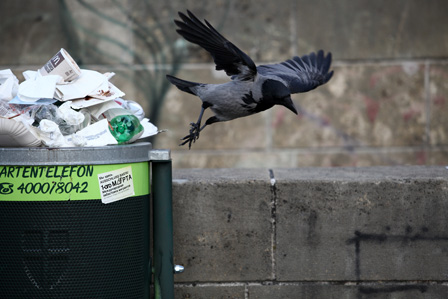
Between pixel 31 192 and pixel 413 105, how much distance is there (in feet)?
14.7

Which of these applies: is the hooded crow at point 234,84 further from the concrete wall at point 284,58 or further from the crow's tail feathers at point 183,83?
the concrete wall at point 284,58

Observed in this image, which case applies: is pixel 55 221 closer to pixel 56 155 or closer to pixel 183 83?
pixel 56 155

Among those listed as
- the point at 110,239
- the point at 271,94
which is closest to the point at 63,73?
the point at 110,239

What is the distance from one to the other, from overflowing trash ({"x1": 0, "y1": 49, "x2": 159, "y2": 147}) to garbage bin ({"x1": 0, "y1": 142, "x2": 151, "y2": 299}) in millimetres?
94

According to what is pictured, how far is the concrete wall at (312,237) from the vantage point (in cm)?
329

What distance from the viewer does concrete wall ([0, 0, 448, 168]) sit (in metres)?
6.12

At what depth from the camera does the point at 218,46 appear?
3.35 metres

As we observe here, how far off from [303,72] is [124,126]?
165 cm

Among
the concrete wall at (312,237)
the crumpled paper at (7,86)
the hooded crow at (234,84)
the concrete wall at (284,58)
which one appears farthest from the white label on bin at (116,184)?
the concrete wall at (284,58)

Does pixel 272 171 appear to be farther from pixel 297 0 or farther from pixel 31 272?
pixel 297 0

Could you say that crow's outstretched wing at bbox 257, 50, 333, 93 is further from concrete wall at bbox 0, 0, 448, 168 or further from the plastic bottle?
concrete wall at bbox 0, 0, 448, 168

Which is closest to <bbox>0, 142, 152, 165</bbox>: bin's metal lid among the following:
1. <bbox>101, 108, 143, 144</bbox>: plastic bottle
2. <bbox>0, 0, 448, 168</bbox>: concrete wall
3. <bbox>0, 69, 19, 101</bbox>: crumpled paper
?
<bbox>101, 108, 143, 144</bbox>: plastic bottle

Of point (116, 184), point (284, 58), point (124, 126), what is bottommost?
point (116, 184)

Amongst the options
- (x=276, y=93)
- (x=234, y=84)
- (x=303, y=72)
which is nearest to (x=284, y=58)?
(x=303, y=72)
